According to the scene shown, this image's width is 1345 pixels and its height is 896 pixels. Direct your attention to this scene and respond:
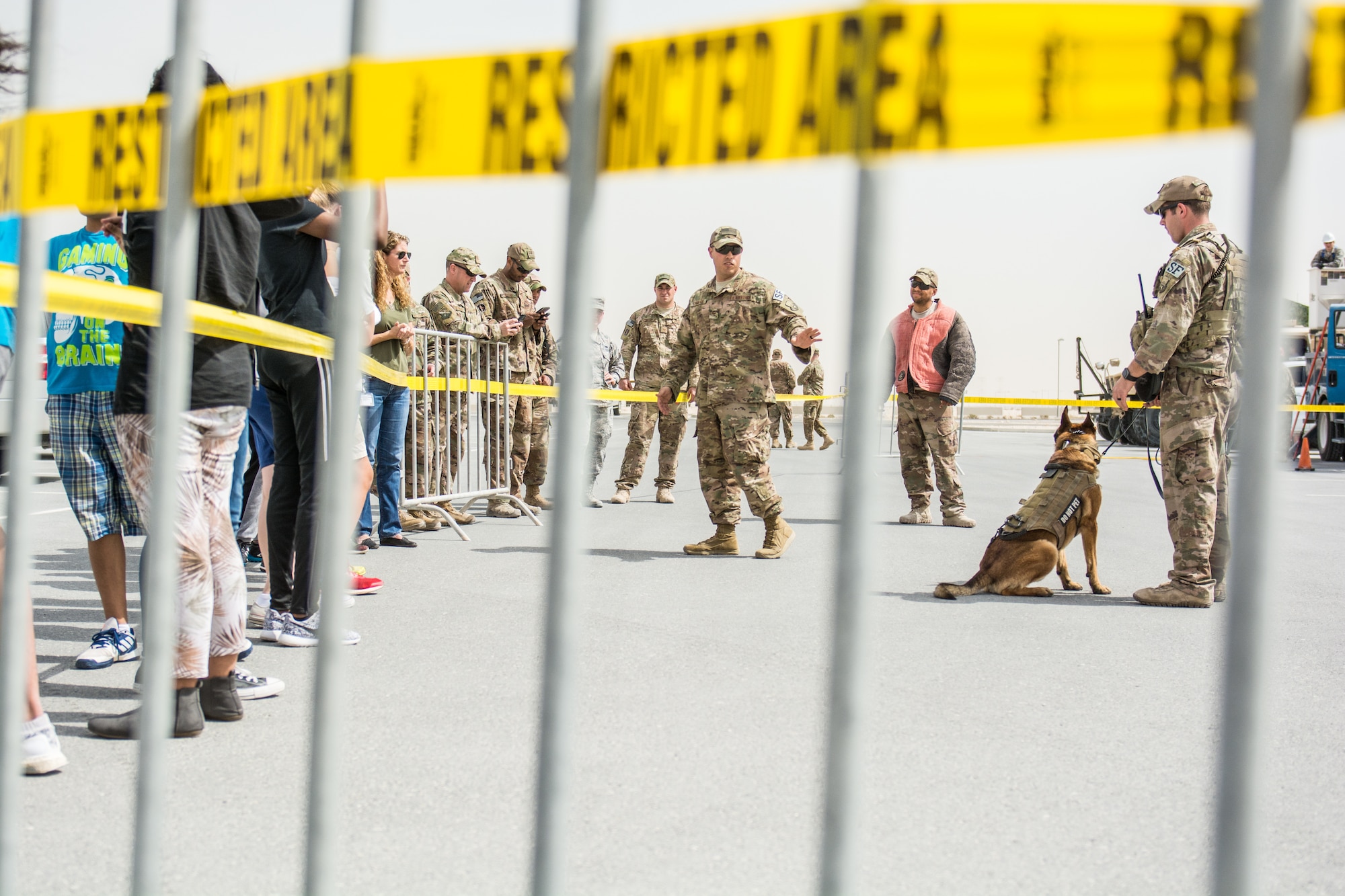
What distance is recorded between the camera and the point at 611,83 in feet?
4.16

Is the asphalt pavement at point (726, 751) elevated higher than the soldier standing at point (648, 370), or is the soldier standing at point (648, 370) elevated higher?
the soldier standing at point (648, 370)

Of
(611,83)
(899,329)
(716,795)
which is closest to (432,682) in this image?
(716,795)

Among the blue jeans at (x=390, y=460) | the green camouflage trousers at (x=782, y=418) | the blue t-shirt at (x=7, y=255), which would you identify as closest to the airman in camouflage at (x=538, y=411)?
the blue jeans at (x=390, y=460)

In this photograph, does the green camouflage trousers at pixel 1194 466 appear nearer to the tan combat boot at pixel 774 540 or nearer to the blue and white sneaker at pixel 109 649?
the tan combat boot at pixel 774 540

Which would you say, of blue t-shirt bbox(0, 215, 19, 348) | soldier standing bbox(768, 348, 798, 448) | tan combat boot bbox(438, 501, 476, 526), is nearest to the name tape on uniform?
blue t-shirt bbox(0, 215, 19, 348)

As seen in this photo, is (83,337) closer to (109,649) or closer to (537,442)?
(109,649)

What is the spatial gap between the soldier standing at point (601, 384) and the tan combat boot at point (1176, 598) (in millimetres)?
5211

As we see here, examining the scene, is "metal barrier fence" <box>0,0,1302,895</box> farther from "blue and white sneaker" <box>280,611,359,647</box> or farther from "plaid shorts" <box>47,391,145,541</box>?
"blue and white sneaker" <box>280,611,359,647</box>

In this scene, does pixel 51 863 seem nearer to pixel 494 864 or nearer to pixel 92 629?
pixel 494 864

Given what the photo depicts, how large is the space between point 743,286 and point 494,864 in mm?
4938

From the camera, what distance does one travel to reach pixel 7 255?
294 centimetres

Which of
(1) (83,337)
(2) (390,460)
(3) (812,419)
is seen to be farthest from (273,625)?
(3) (812,419)

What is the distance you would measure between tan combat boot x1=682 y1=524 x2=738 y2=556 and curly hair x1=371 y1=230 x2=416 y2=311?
7.77 ft

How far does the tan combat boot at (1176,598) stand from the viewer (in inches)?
202
